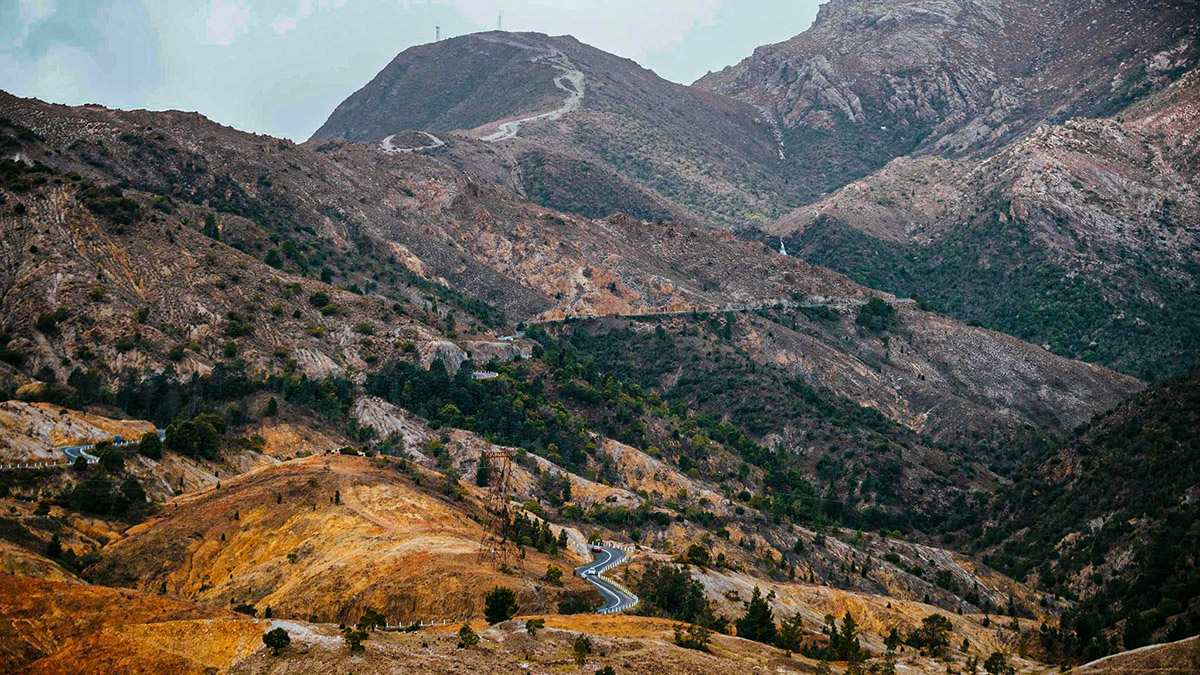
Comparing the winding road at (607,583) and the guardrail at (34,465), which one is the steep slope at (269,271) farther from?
the winding road at (607,583)

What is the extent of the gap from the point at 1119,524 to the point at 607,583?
6502 centimetres

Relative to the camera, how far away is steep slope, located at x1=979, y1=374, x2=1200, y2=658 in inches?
3627

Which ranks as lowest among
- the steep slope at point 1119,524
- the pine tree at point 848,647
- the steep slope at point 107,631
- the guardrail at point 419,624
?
the steep slope at point 107,631

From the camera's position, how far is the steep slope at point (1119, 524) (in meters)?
92.1

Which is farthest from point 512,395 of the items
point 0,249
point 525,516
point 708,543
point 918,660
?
point 918,660

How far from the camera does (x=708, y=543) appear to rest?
114812mm

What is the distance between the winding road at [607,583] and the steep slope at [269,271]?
4820 centimetres

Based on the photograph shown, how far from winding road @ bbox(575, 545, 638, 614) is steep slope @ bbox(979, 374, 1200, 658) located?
3670 cm

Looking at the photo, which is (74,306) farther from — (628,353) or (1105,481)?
(1105,481)

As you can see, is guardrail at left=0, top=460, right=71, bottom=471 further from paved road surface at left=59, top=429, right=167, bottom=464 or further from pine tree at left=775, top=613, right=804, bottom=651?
pine tree at left=775, top=613, right=804, bottom=651

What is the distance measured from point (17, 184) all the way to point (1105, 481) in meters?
136

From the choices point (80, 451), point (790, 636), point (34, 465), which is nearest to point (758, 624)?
point (790, 636)

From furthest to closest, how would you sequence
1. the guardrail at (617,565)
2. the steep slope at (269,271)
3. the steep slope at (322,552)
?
1. the steep slope at (269,271)
2. the guardrail at (617,565)
3. the steep slope at (322,552)

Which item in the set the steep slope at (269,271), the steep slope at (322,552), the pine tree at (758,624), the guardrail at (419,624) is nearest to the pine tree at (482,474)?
the steep slope at (269,271)
